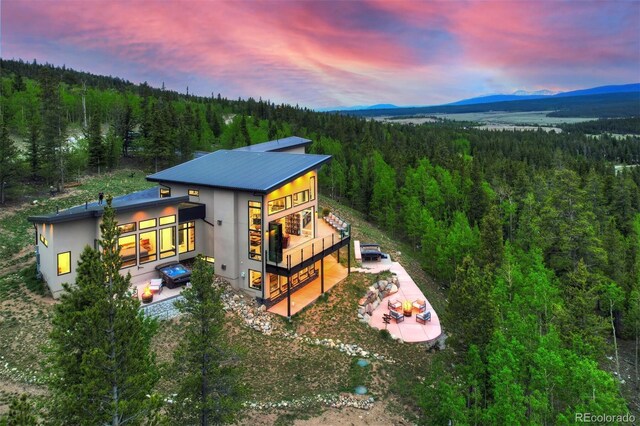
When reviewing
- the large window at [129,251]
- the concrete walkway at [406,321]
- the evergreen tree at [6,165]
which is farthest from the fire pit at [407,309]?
the evergreen tree at [6,165]

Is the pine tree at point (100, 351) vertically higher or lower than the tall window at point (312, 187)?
lower

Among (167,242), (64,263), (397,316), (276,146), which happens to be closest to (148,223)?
(167,242)

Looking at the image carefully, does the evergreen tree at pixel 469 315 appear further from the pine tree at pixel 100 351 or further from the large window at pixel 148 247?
the large window at pixel 148 247

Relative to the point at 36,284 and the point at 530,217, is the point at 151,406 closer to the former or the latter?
the point at 36,284

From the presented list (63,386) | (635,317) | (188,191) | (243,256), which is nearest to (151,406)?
(63,386)

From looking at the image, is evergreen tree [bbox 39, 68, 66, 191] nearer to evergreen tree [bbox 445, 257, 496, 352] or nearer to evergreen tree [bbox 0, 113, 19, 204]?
evergreen tree [bbox 0, 113, 19, 204]

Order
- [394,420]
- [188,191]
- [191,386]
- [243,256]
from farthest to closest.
Answer: [188,191] → [243,256] → [394,420] → [191,386]
